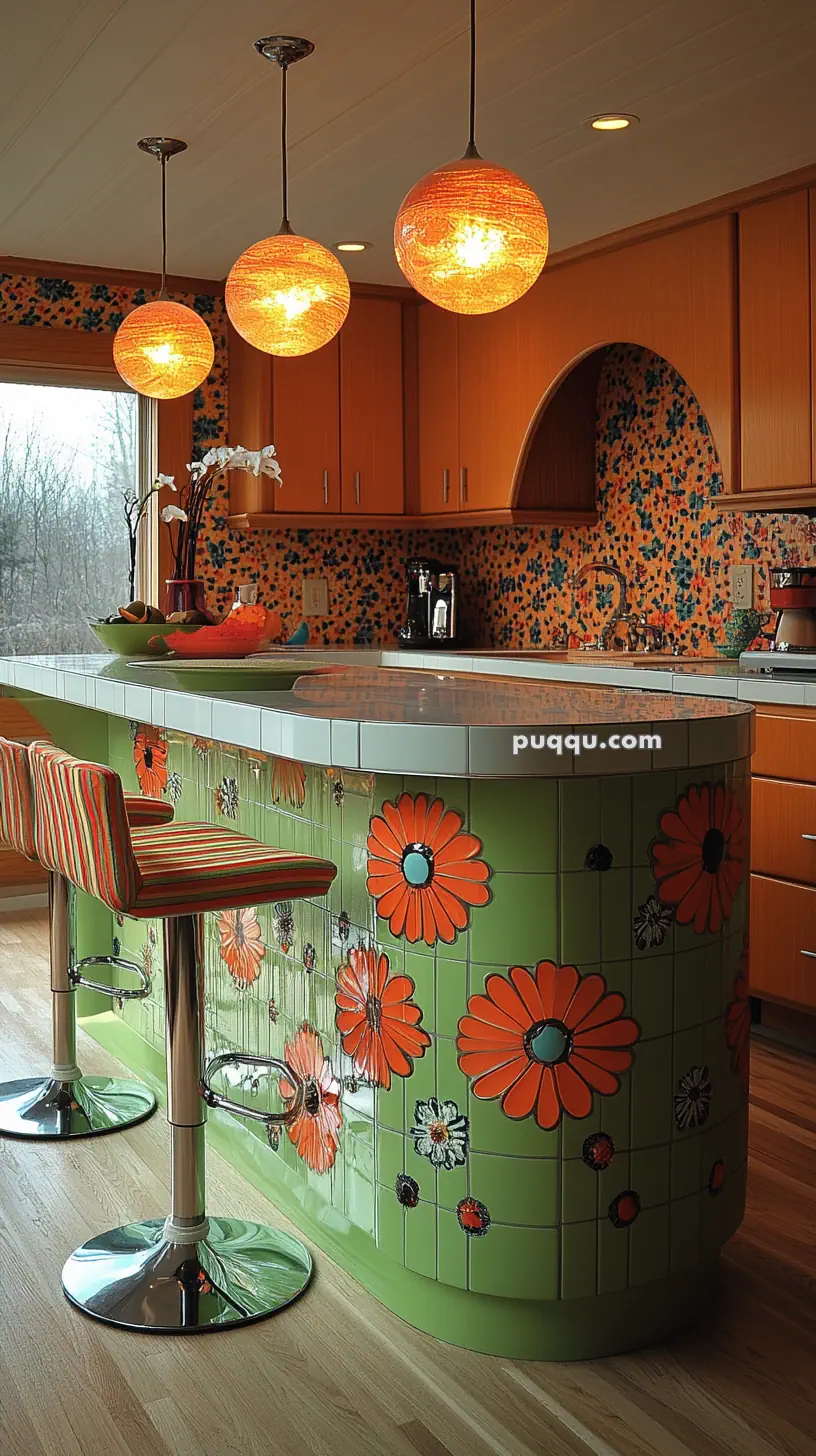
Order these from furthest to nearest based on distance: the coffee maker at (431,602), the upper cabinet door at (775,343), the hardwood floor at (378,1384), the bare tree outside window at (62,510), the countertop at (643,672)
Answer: the coffee maker at (431,602)
the bare tree outside window at (62,510)
the upper cabinet door at (775,343)
the countertop at (643,672)
the hardwood floor at (378,1384)

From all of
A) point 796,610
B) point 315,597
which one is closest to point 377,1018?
point 796,610

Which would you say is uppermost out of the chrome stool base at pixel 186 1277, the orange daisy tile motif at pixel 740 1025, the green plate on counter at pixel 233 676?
the green plate on counter at pixel 233 676

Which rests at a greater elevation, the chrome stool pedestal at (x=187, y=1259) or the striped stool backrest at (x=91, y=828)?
the striped stool backrest at (x=91, y=828)

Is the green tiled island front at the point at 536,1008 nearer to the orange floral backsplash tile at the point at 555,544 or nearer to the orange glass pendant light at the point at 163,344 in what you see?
the orange glass pendant light at the point at 163,344

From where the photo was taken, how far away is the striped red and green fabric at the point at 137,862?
75.9 inches

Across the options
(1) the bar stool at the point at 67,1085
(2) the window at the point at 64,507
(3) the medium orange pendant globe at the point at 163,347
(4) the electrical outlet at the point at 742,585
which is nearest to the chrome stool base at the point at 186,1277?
(1) the bar stool at the point at 67,1085

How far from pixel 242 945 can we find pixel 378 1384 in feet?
3.06

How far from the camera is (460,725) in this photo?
5.98 feet

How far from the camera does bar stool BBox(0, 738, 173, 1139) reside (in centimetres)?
272

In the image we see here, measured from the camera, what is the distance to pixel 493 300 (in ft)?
8.70

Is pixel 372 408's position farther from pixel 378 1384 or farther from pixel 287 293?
pixel 378 1384

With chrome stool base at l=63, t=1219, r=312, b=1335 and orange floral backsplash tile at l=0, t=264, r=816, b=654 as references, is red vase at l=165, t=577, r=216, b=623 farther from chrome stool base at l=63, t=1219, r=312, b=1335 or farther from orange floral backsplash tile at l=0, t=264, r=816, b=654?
Result: chrome stool base at l=63, t=1219, r=312, b=1335

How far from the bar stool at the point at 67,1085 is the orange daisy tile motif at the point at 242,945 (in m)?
0.18

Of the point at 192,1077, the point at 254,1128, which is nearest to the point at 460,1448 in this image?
the point at 192,1077
